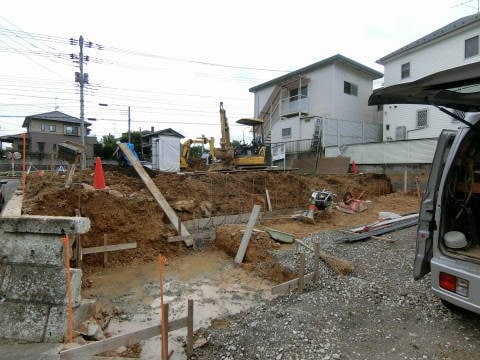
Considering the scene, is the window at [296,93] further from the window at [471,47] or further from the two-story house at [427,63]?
the window at [471,47]

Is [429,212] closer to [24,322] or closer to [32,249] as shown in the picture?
[32,249]

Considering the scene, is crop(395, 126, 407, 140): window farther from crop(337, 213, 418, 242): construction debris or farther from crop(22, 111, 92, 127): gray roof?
crop(22, 111, 92, 127): gray roof

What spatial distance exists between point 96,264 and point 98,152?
35052mm

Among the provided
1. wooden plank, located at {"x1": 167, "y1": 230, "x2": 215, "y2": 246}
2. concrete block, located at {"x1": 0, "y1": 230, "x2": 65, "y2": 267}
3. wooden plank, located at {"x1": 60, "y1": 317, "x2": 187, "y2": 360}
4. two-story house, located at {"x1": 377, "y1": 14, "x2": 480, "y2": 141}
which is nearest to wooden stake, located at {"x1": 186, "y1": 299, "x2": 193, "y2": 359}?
wooden plank, located at {"x1": 60, "y1": 317, "x2": 187, "y2": 360}

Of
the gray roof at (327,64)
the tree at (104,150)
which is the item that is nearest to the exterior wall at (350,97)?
the gray roof at (327,64)

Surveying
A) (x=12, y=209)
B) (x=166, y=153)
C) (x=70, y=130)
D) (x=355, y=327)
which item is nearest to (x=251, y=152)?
(x=166, y=153)

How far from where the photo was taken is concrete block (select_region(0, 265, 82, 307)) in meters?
3.11

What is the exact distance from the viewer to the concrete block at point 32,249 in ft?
10.2

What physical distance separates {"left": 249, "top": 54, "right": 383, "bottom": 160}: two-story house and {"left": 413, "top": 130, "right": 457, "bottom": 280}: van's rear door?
17.4m

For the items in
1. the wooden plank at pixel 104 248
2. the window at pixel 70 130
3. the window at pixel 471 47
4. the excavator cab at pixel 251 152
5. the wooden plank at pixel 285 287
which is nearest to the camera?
the wooden plank at pixel 285 287

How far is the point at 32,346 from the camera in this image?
3.00m

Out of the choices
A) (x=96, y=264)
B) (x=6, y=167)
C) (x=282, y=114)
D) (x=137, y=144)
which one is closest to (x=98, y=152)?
(x=137, y=144)

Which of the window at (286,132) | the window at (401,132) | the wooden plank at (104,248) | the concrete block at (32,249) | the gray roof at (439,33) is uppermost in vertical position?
the gray roof at (439,33)

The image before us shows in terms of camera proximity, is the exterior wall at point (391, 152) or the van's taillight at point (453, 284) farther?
the exterior wall at point (391, 152)
